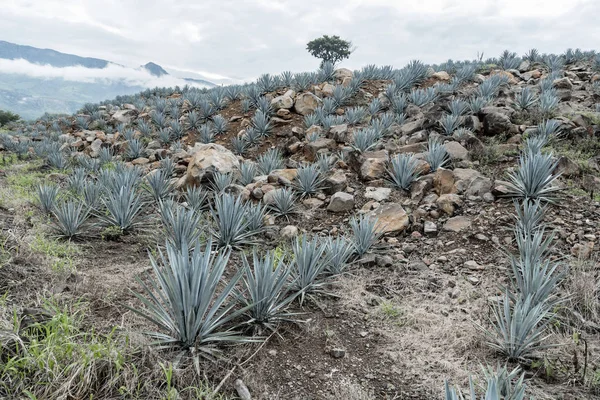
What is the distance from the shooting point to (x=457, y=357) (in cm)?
246

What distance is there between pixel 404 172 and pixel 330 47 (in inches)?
1207

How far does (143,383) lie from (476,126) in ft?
20.3

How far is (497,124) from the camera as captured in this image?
623cm

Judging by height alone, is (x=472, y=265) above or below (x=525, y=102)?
below

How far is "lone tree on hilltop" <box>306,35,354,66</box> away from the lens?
3297cm

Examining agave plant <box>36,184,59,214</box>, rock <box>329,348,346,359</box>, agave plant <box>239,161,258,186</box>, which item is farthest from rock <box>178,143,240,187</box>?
rock <box>329,348,346,359</box>

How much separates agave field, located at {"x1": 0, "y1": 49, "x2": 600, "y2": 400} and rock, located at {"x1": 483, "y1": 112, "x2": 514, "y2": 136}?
0.02m

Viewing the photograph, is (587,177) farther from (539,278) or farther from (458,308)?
(458,308)

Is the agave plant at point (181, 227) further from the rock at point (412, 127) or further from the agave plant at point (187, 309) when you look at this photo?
the rock at point (412, 127)

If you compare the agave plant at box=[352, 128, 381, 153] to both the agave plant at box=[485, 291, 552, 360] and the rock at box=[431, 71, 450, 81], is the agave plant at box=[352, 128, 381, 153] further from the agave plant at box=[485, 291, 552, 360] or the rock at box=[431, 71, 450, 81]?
the rock at box=[431, 71, 450, 81]

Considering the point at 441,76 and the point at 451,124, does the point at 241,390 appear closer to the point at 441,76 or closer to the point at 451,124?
the point at 451,124

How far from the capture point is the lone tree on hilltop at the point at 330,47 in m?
33.0

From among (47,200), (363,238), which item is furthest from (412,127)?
(47,200)

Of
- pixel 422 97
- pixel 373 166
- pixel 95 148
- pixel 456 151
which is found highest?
pixel 422 97
